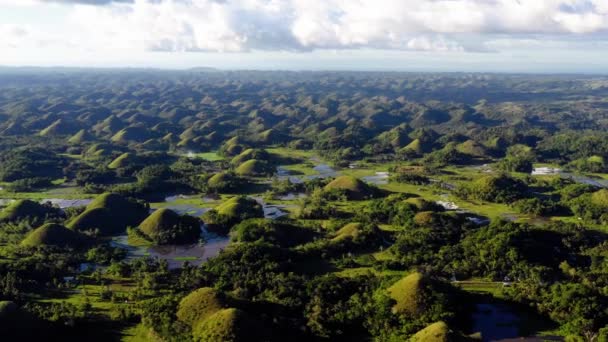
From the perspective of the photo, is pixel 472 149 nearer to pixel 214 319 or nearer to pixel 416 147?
pixel 416 147

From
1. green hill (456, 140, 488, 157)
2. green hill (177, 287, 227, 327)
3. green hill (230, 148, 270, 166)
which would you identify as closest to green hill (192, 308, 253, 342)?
green hill (177, 287, 227, 327)

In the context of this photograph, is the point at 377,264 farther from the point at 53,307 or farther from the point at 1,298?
the point at 1,298

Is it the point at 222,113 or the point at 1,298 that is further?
the point at 222,113

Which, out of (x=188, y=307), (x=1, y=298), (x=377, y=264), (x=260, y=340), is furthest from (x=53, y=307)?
(x=377, y=264)

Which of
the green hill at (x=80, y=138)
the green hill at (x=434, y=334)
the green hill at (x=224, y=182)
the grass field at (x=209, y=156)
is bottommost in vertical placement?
the grass field at (x=209, y=156)

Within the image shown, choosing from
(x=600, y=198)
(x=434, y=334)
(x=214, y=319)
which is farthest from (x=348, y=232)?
(x=600, y=198)

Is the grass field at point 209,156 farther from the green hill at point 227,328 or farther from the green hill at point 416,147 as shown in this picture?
the green hill at point 227,328

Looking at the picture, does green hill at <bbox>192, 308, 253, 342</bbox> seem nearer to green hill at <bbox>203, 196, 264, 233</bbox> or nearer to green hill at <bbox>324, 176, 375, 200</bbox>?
green hill at <bbox>203, 196, 264, 233</bbox>

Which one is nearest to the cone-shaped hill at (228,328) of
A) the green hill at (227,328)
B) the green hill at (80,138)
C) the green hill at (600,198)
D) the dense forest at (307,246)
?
the green hill at (227,328)
